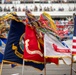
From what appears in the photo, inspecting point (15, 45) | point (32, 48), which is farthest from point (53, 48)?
point (15, 45)

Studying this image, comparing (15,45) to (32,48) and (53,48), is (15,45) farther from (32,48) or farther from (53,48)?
(53,48)

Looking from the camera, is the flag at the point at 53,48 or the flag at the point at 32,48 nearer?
the flag at the point at 32,48

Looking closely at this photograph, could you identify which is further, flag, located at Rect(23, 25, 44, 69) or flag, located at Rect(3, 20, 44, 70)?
flag, located at Rect(3, 20, 44, 70)

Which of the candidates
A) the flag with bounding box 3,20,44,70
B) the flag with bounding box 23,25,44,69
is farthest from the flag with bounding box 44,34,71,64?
the flag with bounding box 3,20,44,70

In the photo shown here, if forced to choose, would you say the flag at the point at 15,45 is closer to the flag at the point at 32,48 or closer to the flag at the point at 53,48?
the flag at the point at 32,48

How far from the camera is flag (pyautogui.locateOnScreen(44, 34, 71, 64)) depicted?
734cm

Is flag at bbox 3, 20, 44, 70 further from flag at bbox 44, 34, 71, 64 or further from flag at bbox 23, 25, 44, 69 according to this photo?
flag at bbox 44, 34, 71, 64

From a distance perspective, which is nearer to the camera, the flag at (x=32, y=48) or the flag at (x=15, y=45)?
the flag at (x=32, y=48)

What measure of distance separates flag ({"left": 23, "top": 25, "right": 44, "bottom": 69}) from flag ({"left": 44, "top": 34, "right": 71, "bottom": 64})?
21 cm

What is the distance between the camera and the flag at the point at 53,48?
7.34m

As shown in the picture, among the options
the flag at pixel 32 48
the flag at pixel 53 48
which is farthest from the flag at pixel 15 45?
the flag at pixel 53 48

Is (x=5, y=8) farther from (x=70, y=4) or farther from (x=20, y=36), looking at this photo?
(x=20, y=36)

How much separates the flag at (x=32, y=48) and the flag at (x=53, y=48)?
209mm

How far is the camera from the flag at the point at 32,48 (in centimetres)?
719
